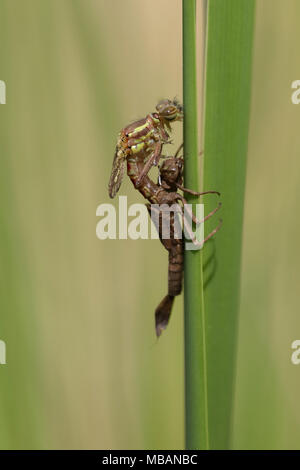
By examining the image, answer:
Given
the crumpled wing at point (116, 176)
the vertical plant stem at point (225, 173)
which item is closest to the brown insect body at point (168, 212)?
the crumpled wing at point (116, 176)

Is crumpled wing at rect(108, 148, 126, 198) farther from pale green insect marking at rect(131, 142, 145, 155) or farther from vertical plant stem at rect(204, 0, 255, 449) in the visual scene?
vertical plant stem at rect(204, 0, 255, 449)

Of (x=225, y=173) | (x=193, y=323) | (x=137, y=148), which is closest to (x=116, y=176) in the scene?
(x=137, y=148)

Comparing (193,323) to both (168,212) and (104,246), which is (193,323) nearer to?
(168,212)

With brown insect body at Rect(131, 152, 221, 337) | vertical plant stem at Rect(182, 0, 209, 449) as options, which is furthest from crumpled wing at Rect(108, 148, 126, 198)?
vertical plant stem at Rect(182, 0, 209, 449)

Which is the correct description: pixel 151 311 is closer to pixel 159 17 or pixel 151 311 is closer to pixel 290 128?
pixel 290 128

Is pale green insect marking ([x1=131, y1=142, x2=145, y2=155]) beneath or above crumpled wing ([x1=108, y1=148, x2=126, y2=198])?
above

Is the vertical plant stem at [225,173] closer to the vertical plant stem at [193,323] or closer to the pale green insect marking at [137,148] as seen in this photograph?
the vertical plant stem at [193,323]

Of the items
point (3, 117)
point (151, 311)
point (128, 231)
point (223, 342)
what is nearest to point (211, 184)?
point (223, 342)
